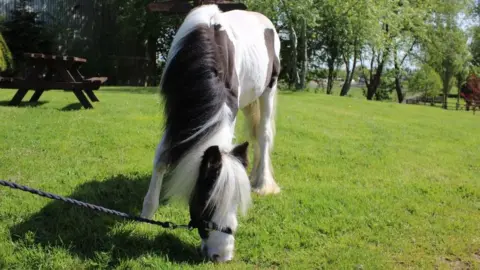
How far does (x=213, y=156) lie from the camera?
2.43 meters

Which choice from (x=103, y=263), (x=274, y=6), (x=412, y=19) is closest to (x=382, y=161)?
(x=103, y=263)

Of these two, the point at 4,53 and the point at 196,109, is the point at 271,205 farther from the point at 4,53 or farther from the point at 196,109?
the point at 4,53

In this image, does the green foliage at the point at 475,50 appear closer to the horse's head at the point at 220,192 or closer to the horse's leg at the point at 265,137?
the horse's leg at the point at 265,137

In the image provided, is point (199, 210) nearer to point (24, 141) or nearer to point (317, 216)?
point (317, 216)

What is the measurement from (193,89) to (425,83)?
135 ft

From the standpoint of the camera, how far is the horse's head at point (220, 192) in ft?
7.89

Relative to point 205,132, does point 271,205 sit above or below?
below

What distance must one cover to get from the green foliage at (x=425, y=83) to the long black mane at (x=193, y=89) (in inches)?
1457

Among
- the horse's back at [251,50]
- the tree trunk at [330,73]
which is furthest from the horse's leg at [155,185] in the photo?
the tree trunk at [330,73]

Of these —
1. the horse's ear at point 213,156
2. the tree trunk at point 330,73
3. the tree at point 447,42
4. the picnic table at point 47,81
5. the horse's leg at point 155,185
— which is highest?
the tree at point 447,42

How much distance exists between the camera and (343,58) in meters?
29.0

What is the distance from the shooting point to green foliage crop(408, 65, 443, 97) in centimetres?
3735

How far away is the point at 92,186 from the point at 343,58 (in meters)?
27.2

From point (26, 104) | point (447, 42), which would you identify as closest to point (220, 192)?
point (26, 104)
